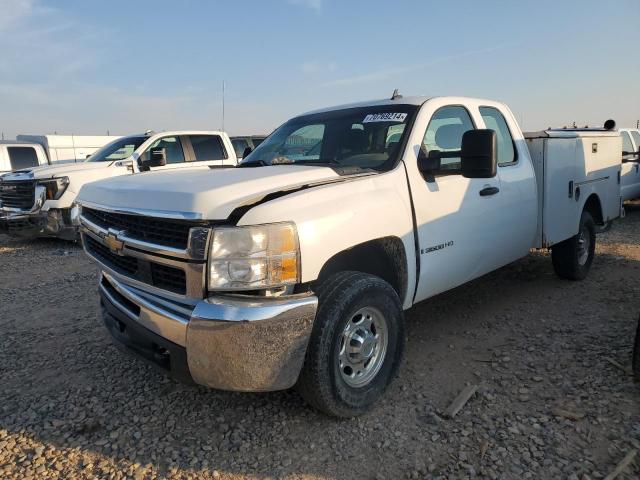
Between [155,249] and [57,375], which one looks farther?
[57,375]

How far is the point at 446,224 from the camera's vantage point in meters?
3.46

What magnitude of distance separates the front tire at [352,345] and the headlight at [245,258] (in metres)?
0.39

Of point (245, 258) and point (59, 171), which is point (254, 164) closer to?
point (245, 258)

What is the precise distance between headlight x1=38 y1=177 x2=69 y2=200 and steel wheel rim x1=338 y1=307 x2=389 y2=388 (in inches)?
276

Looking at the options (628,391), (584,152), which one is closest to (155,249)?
(628,391)

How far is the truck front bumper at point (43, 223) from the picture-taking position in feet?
26.7

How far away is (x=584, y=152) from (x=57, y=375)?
17.4 ft

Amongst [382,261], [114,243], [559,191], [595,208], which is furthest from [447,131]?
[595,208]

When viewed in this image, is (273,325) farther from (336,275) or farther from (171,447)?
(171,447)

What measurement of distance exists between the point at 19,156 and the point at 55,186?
218 inches

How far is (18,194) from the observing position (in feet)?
28.1

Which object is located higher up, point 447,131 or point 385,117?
point 385,117

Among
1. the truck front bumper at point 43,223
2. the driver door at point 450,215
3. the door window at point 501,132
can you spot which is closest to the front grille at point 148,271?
the driver door at point 450,215

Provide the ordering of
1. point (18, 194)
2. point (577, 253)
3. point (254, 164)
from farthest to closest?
point (18, 194) → point (577, 253) → point (254, 164)
